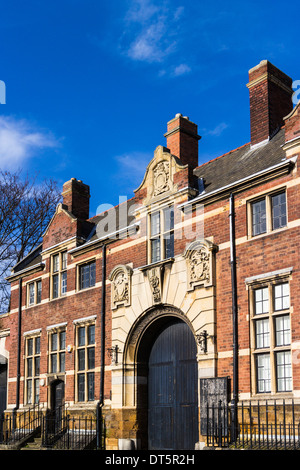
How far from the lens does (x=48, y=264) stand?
2523cm

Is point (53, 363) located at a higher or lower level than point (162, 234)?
lower

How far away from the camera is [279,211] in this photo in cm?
1597

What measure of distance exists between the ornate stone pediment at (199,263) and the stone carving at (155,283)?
4.50ft

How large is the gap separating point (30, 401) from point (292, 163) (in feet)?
50.1

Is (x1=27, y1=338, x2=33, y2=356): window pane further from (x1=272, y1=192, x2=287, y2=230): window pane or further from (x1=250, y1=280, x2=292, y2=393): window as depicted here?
(x1=272, y1=192, x2=287, y2=230): window pane

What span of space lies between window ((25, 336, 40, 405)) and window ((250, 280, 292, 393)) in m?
11.7

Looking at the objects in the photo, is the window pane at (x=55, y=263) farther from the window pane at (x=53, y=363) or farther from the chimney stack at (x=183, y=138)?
the chimney stack at (x=183, y=138)

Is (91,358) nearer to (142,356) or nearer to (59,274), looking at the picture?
(142,356)

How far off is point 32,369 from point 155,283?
877cm

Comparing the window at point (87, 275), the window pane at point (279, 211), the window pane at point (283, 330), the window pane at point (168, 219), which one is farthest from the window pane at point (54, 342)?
the window pane at point (279, 211)

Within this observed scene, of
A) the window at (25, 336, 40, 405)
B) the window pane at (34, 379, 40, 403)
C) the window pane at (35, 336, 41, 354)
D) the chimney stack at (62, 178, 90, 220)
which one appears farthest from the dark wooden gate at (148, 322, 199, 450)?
the chimney stack at (62, 178, 90, 220)

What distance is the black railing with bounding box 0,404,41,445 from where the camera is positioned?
23094 mm

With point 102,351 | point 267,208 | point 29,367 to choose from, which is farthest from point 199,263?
point 29,367

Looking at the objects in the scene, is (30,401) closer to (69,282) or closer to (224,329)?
Answer: (69,282)
